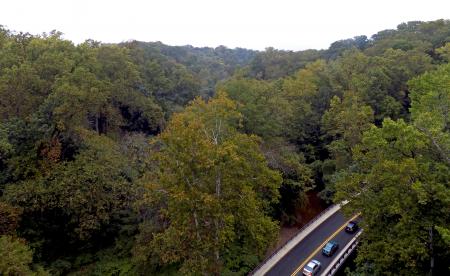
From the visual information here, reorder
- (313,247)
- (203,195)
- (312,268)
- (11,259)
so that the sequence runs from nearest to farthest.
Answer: (11,259)
(203,195)
(312,268)
(313,247)

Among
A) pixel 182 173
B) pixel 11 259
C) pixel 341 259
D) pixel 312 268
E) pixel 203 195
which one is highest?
pixel 182 173

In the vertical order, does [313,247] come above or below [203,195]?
below

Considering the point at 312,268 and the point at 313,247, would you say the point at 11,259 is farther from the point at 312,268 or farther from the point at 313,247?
the point at 313,247

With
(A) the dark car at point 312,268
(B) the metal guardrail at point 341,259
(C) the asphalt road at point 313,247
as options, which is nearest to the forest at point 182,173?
(B) the metal guardrail at point 341,259

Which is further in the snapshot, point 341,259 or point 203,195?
point 341,259

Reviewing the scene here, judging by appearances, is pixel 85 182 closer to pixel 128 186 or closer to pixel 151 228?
pixel 128 186

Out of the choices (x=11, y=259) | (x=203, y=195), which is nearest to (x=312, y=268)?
(x=203, y=195)

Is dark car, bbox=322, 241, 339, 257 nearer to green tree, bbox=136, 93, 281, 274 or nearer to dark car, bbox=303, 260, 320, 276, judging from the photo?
dark car, bbox=303, 260, 320, 276

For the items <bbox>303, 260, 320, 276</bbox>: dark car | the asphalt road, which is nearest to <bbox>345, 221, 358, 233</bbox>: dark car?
the asphalt road

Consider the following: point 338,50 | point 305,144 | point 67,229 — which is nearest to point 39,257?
point 67,229
